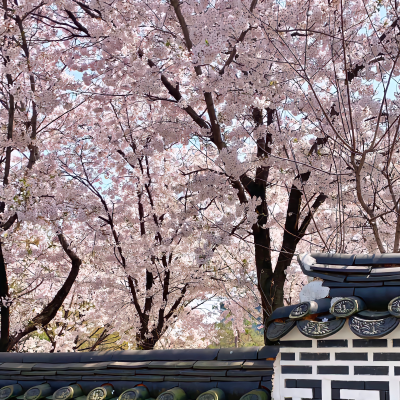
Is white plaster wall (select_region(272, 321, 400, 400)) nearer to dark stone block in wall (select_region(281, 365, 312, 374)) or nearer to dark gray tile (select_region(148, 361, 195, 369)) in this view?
dark stone block in wall (select_region(281, 365, 312, 374))

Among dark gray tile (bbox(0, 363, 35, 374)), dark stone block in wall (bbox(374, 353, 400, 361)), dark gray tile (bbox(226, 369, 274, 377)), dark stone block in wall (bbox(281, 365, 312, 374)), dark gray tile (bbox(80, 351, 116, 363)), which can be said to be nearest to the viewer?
dark stone block in wall (bbox(374, 353, 400, 361))

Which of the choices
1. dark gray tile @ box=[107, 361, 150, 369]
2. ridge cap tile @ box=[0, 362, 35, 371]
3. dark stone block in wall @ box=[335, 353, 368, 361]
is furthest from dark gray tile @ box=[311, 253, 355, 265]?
ridge cap tile @ box=[0, 362, 35, 371]

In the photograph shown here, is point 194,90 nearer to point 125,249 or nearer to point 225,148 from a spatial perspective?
point 225,148

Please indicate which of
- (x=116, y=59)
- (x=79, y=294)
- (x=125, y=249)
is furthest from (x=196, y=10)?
(x=79, y=294)

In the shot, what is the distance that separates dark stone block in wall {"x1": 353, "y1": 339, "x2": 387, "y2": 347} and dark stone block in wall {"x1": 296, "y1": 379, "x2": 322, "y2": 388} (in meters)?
0.35

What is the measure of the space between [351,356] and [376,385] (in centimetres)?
22

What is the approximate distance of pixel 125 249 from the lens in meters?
9.87

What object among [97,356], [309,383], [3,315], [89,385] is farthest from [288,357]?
[3,315]

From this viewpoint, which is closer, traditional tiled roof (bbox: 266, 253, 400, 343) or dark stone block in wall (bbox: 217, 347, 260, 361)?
traditional tiled roof (bbox: 266, 253, 400, 343)

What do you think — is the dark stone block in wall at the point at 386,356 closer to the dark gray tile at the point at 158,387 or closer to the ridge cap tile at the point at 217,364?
the ridge cap tile at the point at 217,364

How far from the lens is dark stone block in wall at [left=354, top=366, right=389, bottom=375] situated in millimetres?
2932

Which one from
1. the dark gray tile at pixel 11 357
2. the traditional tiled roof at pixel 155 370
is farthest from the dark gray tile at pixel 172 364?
the dark gray tile at pixel 11 357

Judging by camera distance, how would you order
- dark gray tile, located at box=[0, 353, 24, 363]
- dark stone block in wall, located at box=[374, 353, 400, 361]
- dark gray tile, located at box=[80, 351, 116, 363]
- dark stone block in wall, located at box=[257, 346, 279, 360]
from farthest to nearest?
dark gray tile, located at box=[0, 353, 24, 363], dark gray tile, located at box=[80, 351, 116, 363], dark stone block in wall, located at box=[257, 346, 279, 360], dark stone block in wall, located at box=[374, 353, 400, 361]

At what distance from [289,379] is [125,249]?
703 cm
